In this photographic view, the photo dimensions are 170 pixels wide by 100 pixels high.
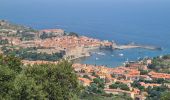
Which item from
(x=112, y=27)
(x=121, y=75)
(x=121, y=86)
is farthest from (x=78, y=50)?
(x=112, y=27)

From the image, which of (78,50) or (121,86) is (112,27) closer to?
(78,50)

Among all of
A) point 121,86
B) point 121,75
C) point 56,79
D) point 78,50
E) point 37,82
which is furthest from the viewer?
point 78,50

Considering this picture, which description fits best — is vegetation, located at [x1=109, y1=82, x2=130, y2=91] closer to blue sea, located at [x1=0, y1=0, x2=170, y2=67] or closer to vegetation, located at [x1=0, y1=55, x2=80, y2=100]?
vegetation, located at [x1=0, y1=55, x2=80, y2=100]

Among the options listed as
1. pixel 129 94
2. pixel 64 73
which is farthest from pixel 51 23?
pixel 64 73

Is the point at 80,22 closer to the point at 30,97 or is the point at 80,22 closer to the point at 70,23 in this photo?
the point at 70,23

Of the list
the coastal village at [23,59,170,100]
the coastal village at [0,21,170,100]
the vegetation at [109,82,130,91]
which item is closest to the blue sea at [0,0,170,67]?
the coastal village at [0,21,170,100]

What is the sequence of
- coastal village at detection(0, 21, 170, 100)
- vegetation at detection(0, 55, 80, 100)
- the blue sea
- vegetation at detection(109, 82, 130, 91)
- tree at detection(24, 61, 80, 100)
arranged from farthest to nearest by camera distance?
the blue sea
coastal village at detection(0, 21, 170, 100)
vegetation at detection(109, 82, 130, 91)
tree at detection(24, 61, 80, 100)
vegetation at detection(0, 55, 80, 100)
